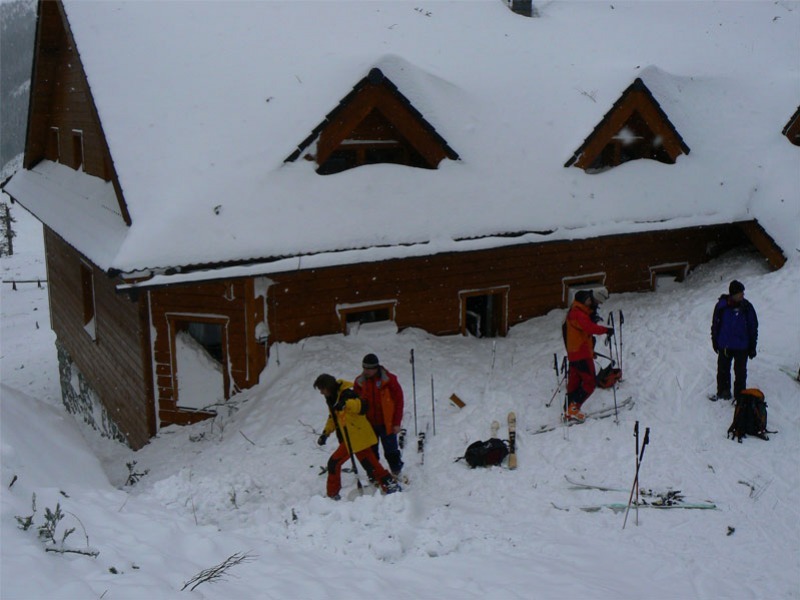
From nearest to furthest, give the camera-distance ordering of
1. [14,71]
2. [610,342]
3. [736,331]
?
[736,331], [610,342], [14,71]

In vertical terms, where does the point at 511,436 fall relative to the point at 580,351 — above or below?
below

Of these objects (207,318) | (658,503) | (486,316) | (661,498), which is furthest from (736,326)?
(207,318)

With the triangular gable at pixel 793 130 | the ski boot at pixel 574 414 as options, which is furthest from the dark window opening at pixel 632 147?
the ski boot at pixel 574 414

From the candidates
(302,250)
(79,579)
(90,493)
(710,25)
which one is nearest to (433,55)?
(302,250)

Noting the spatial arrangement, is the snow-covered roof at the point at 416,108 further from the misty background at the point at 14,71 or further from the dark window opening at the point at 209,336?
the misty background at the point at 14,71

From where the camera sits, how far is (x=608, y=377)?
33.6ft

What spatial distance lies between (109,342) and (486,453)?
26.3 feet

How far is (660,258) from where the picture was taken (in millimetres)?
14414

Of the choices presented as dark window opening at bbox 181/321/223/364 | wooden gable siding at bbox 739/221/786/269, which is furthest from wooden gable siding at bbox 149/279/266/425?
wooden gable siding at bbox 739/221/786/269

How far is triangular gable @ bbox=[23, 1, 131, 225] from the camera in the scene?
12444mm

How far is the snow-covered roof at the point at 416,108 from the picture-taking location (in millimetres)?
10391

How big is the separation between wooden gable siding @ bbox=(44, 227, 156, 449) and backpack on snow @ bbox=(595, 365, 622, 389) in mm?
7051

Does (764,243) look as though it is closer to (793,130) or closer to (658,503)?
(793,130)

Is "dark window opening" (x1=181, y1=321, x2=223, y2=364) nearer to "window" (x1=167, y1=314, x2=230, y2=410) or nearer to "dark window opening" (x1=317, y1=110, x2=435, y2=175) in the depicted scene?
"window" (x1=167, y1=314, x2=230, y2=410)
